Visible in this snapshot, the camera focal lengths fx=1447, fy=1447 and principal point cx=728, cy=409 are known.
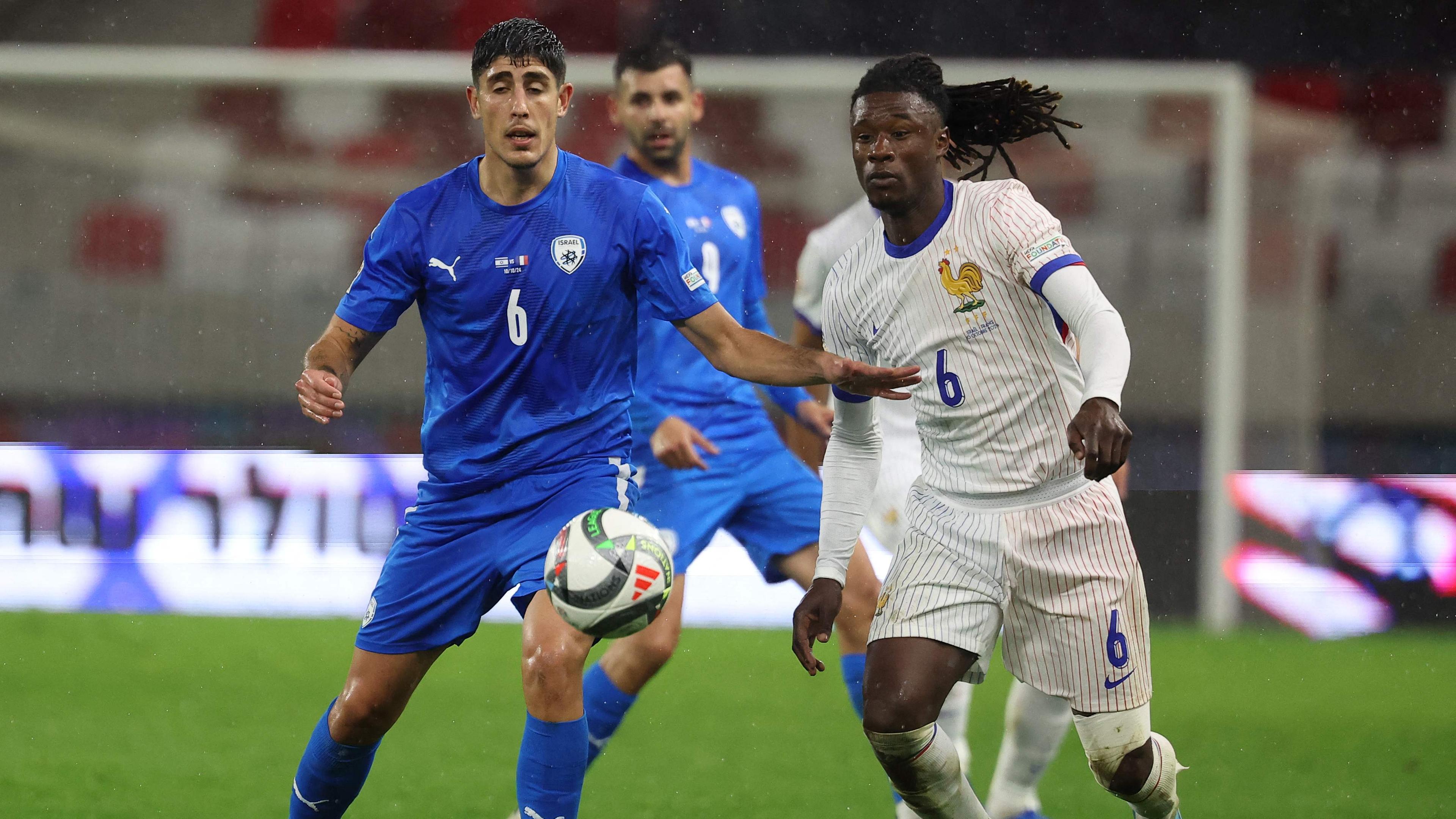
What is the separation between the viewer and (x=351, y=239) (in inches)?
355

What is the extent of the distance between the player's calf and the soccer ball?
92 cm


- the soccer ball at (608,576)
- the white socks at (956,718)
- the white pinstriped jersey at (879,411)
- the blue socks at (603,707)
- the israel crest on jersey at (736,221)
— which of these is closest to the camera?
the soccer ball at (608,576)

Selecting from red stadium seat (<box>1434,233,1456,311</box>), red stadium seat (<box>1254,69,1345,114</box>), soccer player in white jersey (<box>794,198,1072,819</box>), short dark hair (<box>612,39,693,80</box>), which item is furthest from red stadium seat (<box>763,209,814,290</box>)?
short dark hair (<box>612,39,693,80</box>)

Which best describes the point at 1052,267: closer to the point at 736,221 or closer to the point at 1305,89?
the point at 736,221

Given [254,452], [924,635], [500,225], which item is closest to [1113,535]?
[924,635]

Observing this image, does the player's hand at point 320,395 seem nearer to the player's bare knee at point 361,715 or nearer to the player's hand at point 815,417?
the player's bare knee at point 361,715

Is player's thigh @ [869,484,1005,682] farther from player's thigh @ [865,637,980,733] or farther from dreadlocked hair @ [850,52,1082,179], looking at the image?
dreadlocked hair @ [850,52,1082,179]

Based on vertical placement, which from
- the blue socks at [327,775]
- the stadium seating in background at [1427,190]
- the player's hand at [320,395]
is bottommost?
the blue socks at [327,775]

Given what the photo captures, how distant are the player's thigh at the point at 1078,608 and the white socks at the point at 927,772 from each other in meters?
0.25

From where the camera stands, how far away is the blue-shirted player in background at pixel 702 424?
155 inches

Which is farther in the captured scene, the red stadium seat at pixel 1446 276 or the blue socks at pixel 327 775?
the red stadium seat at pixel 1446 276

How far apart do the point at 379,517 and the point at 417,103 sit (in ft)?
8.95

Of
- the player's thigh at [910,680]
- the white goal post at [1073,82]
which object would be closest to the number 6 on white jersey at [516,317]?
the player's thigh at [910,680]

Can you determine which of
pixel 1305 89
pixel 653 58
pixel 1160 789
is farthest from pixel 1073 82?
pixel 1160 789
